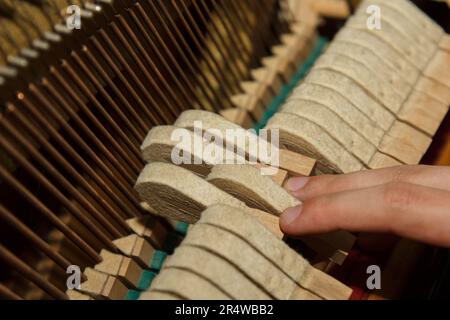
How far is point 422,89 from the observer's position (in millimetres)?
→ 1920

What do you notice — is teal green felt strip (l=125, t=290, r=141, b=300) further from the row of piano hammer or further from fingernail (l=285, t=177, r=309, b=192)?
fingernail (l=285, t=177, r=309, b=192)

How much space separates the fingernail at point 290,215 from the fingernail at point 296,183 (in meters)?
0.13

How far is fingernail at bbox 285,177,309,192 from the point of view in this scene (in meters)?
1.54

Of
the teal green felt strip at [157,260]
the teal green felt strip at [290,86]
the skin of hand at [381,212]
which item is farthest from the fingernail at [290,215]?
the teal green felt strip at [290,86]

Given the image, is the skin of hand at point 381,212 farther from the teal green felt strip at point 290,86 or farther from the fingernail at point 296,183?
the teal green felt strip at point 290,86

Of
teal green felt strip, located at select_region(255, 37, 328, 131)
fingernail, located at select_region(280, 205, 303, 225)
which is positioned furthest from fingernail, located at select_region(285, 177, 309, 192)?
teal green felt strip, located at select_region(255, 37, 328, 131)

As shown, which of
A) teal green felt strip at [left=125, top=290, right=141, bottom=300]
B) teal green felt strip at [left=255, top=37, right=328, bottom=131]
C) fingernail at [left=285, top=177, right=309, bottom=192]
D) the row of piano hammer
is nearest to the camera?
the row of piano hammer

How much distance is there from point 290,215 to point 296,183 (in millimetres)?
166

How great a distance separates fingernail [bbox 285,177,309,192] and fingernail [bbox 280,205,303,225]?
127 mm

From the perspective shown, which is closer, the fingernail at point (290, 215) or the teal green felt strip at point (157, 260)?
the fingernail at point (290, 215)

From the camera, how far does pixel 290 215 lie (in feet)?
4.61

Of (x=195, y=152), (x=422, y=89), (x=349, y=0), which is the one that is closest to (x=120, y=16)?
(x=195, y=152)

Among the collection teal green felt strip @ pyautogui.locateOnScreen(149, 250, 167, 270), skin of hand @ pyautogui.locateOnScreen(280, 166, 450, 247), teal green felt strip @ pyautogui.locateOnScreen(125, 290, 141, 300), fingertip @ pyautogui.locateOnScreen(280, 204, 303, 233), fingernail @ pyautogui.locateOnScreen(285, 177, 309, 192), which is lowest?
teal green felt strip @ pyautogui.locateOnScreen(125, 290, 141, 300)

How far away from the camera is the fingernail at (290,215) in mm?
1396
